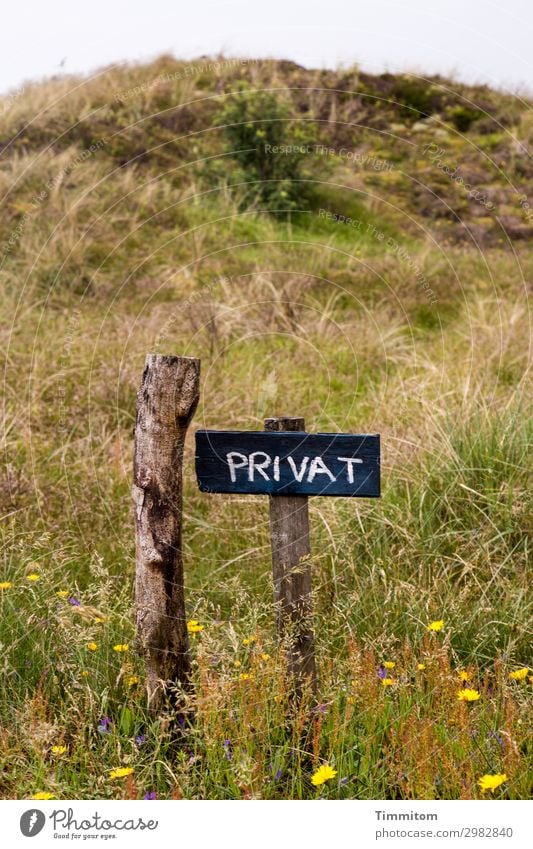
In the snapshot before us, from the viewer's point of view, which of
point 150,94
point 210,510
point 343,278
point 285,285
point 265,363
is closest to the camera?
point 210,510

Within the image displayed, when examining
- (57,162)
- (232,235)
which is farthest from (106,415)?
(57,162)

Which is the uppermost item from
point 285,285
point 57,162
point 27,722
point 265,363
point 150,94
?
point 150,94

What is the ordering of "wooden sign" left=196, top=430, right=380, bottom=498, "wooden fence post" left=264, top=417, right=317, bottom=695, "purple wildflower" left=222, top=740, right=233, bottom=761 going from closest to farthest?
1. "purple wildflower" left=222, top=740, right=233, bottom=761
2. "wooden sign" left=196, top=430, right=380, bottom=498
3. "wooden fence post" left=264, top=417, right=317, bottom=695

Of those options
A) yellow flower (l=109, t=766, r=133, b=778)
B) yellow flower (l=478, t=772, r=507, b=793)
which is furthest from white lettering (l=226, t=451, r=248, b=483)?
yellow flower (l=478, t=772, r=507, b=793)

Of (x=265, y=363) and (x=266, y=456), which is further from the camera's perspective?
(x=265, y=363)

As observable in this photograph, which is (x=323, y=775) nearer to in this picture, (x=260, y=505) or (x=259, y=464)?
(x=259, y=464)

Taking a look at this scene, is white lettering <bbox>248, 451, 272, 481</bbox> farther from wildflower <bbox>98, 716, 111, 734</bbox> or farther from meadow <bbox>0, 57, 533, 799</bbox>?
wildflower <bbox>98, 716, 111, 734</bbox>

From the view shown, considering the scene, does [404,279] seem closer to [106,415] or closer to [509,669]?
[106,415]

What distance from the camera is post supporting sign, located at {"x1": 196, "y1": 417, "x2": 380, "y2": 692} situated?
2361 millimetres

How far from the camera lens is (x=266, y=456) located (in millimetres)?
2410

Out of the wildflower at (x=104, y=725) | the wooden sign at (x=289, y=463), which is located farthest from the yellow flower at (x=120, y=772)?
the wooden sign at (x=289, y=463)

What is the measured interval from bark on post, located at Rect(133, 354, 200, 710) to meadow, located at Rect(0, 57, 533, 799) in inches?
4.0

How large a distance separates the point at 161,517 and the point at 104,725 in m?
0.60

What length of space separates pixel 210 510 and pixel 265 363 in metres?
2.04
